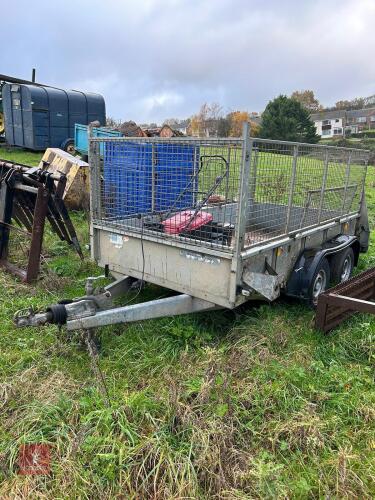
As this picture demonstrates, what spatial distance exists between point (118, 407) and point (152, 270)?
1654mm

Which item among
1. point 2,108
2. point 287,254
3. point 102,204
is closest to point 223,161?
point 287,254

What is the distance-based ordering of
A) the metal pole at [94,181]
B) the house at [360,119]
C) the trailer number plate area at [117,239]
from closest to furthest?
the trailer number plate area at [117,239], the metal pole at [94,181], the house at [360,119]

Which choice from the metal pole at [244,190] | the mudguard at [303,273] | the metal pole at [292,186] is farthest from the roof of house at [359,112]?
the metal pole at [244,190]

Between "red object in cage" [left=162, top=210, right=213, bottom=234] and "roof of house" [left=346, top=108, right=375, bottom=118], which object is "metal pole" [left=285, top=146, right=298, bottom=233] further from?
"roof of house" [left=346, top=108, right=375, bottom=118]

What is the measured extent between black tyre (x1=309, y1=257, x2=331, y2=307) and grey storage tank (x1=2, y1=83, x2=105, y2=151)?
43.5 ft

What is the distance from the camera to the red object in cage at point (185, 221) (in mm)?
4188

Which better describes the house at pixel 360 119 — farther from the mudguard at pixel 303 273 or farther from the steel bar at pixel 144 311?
the steel bar at pixel 144 311

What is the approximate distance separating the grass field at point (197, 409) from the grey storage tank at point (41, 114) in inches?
511

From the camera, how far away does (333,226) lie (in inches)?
215

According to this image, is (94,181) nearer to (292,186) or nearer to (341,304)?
(292,186)

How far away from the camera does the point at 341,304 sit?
3.85 metres

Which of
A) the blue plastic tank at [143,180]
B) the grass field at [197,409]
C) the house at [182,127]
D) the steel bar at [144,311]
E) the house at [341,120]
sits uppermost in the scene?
the house at [341,120]

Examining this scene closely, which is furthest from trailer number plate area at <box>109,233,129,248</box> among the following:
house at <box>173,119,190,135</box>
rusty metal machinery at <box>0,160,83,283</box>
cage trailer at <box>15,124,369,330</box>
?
house at <box>173,119,190,135</box>

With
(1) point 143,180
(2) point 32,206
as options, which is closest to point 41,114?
(2) point 32,206
